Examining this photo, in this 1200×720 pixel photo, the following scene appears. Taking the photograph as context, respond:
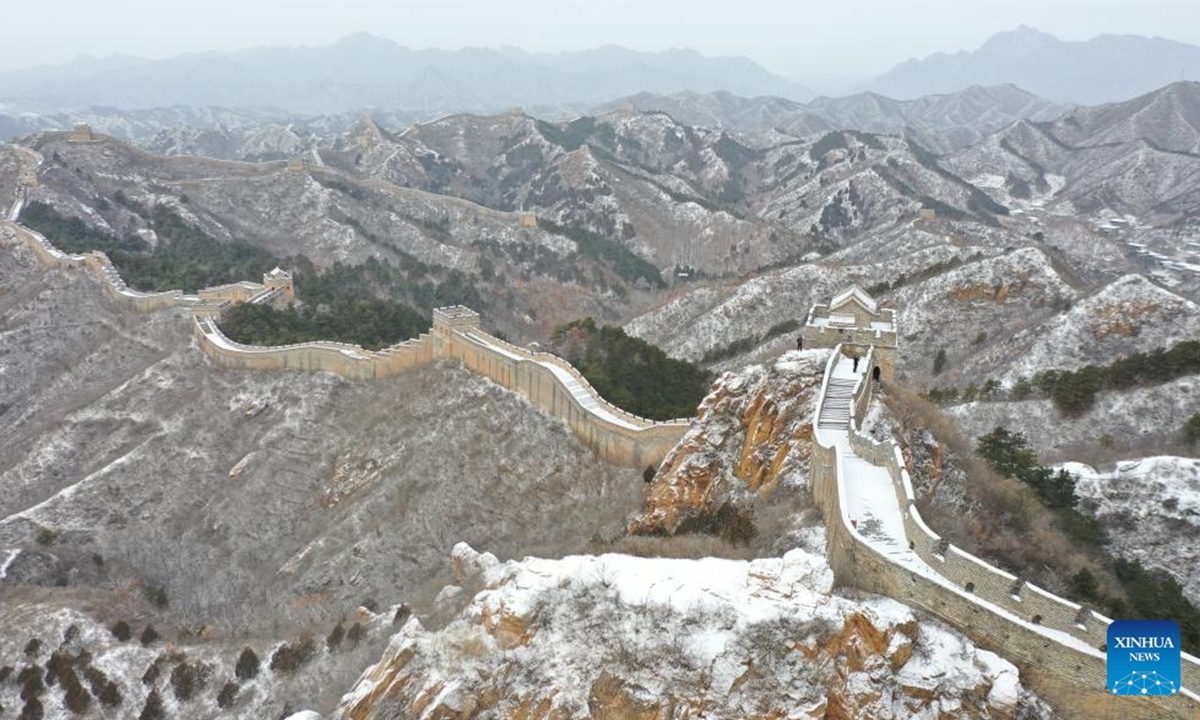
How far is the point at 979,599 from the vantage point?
57.5ft

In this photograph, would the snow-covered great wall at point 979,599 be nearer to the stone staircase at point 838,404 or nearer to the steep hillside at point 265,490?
the stone staircase at point 838,404

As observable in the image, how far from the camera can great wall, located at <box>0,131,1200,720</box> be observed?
1638 cm

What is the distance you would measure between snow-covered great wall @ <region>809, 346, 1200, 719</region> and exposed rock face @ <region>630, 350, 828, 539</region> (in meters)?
6.38

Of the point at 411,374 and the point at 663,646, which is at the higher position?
the point at 663,646

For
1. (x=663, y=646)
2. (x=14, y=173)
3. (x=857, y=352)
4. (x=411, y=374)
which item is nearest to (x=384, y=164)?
(x=14, y=173)

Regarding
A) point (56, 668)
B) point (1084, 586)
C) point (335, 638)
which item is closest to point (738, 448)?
point (1084, 586)

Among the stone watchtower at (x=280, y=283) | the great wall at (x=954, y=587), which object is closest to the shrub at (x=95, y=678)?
the great wall at (x=954, y=587)

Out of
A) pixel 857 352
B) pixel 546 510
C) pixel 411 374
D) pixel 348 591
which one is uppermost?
pixel 857 352

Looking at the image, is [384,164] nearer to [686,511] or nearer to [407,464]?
[407,464]

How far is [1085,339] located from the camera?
63438mm

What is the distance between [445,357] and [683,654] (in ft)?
131

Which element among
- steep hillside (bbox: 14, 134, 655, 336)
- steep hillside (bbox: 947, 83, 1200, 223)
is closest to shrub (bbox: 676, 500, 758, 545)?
steep hillside (bbox: 14, 134, 655, 336)

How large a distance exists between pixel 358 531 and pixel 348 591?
14.5ft

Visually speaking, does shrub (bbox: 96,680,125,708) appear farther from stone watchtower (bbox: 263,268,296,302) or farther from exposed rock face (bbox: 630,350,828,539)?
stone watchtower (bbox: 263,268,296,302)
